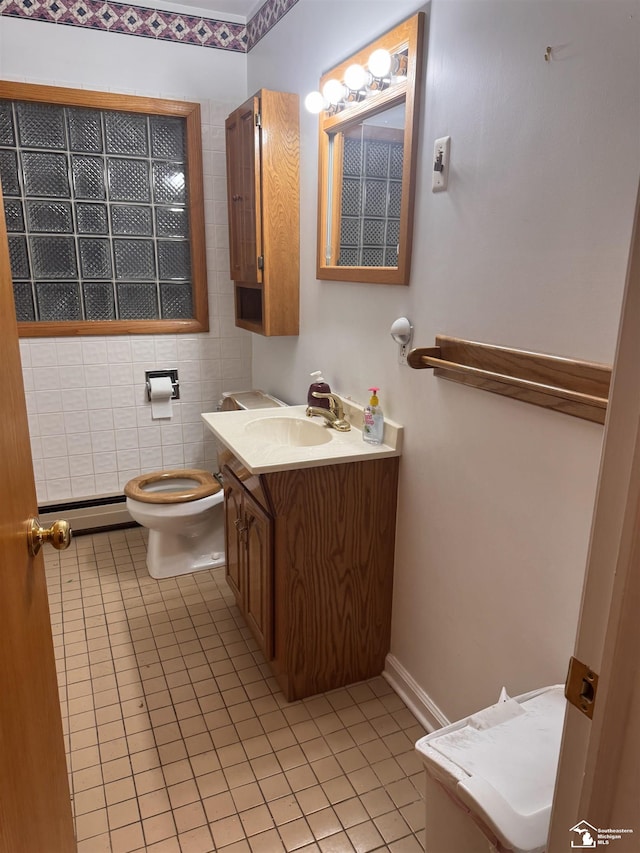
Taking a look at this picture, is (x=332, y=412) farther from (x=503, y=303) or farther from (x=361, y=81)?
(x=361, y=81)

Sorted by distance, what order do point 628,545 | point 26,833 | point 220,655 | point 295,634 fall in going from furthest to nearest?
point 220,655, point 295,634, point 26,833, point 628,545

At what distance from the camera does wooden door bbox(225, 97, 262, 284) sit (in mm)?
2366

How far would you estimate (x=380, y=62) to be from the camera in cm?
159

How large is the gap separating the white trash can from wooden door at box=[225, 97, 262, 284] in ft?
6.19

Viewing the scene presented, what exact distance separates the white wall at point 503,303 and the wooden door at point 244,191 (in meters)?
0.56

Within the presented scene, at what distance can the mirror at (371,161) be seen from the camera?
160 cm

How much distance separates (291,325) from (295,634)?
51.0 inches

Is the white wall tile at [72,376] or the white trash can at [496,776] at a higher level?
the white wall tile at [72,376]

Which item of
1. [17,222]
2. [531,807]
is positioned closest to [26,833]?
[531,807]

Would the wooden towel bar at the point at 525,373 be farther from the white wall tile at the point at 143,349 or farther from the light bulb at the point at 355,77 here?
the white wall tile at the point at 143,349

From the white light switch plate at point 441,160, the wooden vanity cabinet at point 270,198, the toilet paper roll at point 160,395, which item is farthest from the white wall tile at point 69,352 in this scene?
the white light switch plate at point 441,160

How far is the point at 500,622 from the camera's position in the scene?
4.74 ft

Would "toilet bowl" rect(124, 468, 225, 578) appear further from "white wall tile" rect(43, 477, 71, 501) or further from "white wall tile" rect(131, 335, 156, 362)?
"white wall tile" rect(131, 335, 156, 362)

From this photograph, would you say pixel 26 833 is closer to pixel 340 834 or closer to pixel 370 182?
pixel 340 834
